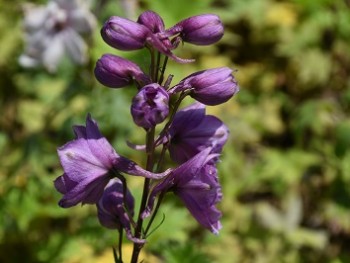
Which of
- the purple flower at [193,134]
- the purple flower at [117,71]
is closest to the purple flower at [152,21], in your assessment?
the purple flower at [117,71]

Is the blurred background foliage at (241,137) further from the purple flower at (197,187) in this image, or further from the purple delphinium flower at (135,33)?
the purple delphinium flower at (135,33)

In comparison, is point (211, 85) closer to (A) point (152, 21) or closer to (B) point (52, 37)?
(A) point (152, 21)

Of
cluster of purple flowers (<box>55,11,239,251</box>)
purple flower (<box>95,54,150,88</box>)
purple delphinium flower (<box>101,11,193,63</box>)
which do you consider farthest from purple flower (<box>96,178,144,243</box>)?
purple delphinium flower (<box>101,11,193,63</box>)

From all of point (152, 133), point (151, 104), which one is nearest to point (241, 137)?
point (152, 133)

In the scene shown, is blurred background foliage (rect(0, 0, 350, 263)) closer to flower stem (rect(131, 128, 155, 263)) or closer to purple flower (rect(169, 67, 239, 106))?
flower stem (rect(131, 128, 155, 263))

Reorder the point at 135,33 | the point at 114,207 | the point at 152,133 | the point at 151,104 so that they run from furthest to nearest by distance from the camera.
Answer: the point at 114,207, the point at 152,133, the point at 135,33, the point at 151,104

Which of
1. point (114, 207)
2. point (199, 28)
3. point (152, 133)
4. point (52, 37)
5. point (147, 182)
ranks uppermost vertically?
point (199, 28)

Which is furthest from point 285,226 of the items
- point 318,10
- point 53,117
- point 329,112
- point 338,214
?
point 318,10

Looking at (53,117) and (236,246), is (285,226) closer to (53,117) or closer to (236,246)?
(236,246)
